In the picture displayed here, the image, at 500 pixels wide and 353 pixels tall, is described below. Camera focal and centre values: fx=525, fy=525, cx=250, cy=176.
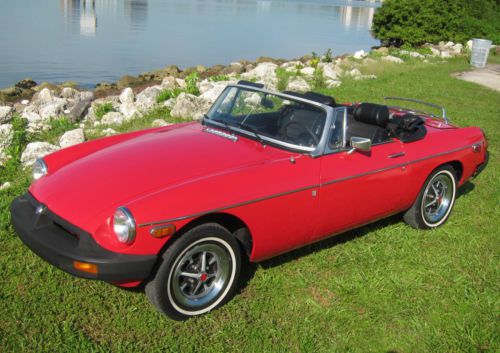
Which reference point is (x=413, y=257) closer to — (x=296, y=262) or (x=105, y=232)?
(x=296, y=262)

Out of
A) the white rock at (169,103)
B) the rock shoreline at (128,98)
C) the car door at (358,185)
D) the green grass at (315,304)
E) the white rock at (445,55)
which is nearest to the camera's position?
the green grass at (315,304)

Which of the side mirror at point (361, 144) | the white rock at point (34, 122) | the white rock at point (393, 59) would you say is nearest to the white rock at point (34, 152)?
the white rock at point (34, 122)

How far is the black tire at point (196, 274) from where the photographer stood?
143 inches

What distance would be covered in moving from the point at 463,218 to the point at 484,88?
9825 millimetres

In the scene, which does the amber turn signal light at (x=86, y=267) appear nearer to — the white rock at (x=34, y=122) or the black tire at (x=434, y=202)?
the black tire at (x=434, y=202)

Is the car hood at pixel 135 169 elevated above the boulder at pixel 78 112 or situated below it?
above

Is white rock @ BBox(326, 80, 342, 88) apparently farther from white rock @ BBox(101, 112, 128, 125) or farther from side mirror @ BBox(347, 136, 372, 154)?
side mirror @ BBox(347, 136, 372, 154)

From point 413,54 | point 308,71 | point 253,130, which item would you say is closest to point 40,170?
point 253,130

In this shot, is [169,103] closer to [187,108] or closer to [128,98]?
[187,108]

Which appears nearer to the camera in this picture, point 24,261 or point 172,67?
point 24,261

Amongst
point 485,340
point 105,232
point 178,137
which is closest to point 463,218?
point 485,340

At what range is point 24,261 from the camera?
176 inches

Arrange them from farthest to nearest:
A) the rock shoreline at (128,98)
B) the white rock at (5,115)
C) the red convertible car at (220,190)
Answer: the white rock at (5,115) < the rock shoreline at (128,98) < the red convertible car at (220,190)

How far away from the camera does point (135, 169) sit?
13.2 ft
